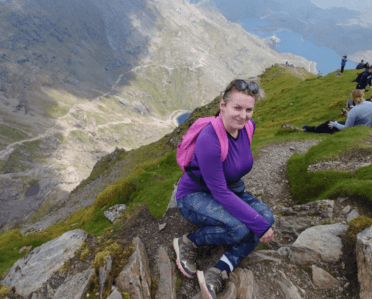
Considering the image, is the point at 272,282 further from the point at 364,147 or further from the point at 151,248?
the point at 364,147

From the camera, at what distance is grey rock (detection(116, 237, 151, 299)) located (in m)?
5.98

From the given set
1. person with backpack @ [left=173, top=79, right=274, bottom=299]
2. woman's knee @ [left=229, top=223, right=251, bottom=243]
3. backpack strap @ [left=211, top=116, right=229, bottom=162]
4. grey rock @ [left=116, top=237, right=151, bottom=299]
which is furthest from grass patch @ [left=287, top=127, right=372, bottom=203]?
grey rock @ [left=116, top=237, right=151, bottom=299]

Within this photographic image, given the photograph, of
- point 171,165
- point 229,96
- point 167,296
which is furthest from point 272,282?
point 171,165

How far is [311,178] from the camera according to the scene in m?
10.4

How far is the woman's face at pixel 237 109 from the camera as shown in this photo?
17.0 ft

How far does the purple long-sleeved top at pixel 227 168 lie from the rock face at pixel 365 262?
90.6 inches

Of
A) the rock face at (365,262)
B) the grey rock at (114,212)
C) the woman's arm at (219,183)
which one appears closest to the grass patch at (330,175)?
the rock face at (365,262)

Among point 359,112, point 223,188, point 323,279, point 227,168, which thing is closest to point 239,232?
point 223,188

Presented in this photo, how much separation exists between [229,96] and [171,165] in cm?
1688

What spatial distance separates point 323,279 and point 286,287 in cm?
102

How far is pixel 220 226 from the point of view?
587cm

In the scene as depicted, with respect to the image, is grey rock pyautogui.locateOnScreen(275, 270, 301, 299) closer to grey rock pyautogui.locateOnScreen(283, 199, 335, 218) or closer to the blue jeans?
the blue jeans

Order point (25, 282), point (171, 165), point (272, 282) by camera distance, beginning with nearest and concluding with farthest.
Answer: point (272, 282), point (25, 282), point (171, 165)

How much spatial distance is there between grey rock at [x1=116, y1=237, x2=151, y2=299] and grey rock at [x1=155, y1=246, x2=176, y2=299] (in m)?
0.38
